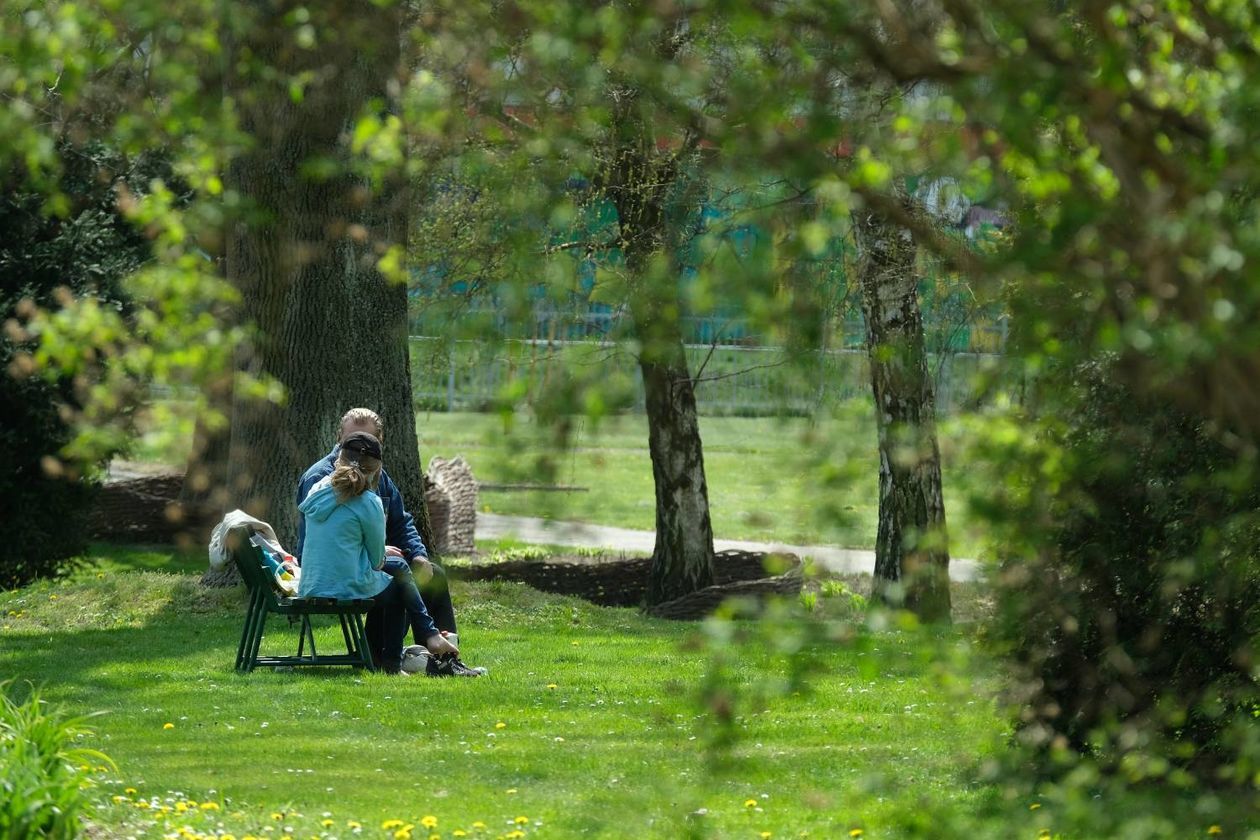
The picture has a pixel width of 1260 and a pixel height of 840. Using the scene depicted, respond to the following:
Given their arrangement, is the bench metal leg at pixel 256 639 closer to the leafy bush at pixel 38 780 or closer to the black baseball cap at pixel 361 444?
the black baseball cap at pixel 361 444

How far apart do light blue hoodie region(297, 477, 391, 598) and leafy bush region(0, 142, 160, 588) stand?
576 centimetres

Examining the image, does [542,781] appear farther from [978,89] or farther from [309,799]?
[978,89]

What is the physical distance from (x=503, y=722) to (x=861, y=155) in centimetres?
562

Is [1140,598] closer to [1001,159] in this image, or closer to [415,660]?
[1001,159]

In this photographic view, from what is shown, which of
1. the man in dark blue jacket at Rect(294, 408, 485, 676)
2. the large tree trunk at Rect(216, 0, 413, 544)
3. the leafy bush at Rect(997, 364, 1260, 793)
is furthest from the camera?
the large tree trunk at Rect(216, 0, 413, 544)

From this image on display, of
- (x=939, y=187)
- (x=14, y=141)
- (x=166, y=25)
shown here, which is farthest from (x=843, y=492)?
(x=939, y=187)

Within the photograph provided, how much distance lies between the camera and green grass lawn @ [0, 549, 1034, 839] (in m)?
5.29

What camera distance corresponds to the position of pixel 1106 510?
6672 millimetres

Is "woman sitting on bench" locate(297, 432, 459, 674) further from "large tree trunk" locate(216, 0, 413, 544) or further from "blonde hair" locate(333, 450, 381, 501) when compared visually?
"large tree trunk" locate(216, 0, 413, 544)

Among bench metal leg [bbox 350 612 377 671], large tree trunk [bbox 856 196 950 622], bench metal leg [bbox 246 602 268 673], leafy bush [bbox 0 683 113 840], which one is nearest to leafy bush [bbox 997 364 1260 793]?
large tree trunk [bbox 856 196 950 622]

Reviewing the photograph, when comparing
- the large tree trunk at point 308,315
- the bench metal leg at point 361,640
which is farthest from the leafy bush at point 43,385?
the bench metal leg at point 361,640

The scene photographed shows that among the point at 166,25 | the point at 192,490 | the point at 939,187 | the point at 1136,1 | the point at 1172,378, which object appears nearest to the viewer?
the point at 1172,378

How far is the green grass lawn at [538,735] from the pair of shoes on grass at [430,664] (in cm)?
21

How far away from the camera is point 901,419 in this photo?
12984mm
